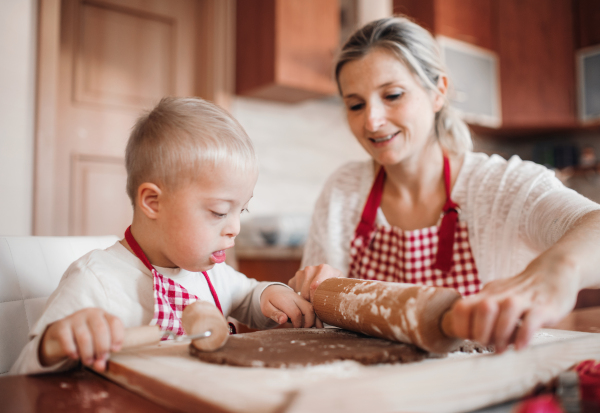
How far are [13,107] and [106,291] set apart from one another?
1490mm

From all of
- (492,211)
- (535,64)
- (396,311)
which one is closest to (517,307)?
(396,311)

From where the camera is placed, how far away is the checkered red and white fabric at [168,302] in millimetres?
699

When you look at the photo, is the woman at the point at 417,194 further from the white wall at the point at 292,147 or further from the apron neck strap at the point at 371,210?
the white wall at the point at 292,147

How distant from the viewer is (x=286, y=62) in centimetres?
241

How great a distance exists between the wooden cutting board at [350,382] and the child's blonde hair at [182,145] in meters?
0.30

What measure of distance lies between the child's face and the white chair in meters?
0.30

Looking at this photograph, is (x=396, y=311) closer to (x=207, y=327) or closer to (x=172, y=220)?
(x=207, y=327)

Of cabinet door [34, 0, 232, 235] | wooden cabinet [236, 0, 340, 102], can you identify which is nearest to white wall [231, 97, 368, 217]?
wooden cabinet [236, 0, 340, 102]

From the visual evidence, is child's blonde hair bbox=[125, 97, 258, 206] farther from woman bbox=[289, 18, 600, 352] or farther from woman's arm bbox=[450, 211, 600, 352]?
woman's arm bbox=[450, 211, 600, 352]

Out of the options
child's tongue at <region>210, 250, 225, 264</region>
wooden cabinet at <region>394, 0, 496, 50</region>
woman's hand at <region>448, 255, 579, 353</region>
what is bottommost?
woman's hand at <region>448, 255, 579, 353</region>

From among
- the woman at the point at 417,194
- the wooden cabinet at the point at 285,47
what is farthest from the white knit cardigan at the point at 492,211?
the wooden cabinet at the point at 285,47

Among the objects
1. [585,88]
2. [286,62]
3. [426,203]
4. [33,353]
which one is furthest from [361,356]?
[585,88]

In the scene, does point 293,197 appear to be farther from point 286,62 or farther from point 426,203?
point 426,203

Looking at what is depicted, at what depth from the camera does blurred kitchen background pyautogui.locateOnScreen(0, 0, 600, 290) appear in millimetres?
2090
